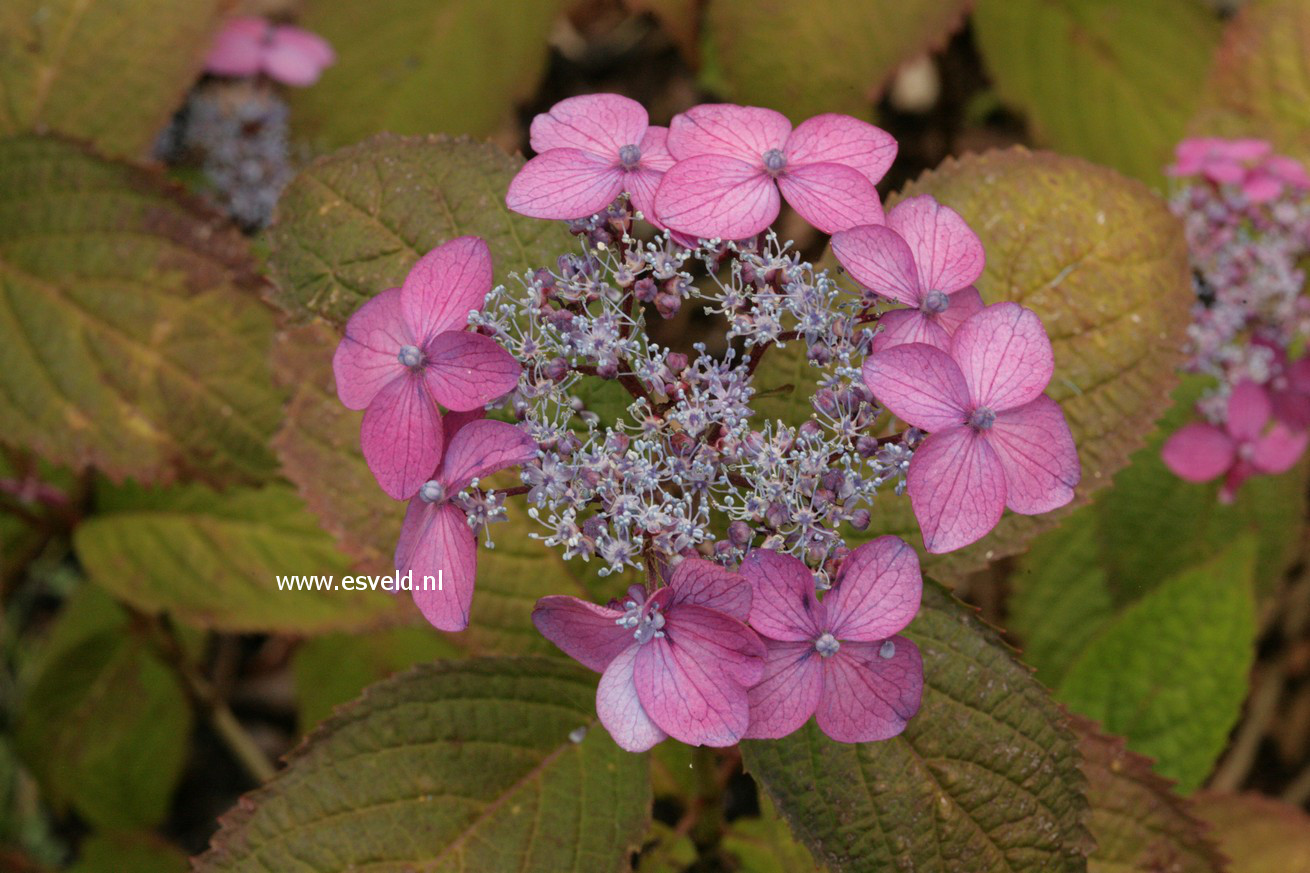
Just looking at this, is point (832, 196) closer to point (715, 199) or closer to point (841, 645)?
point (715, 199)

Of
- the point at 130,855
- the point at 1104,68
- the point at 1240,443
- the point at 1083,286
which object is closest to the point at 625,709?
the point at 1083,286

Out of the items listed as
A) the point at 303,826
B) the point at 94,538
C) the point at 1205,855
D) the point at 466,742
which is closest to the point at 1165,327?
the point at 1205,855

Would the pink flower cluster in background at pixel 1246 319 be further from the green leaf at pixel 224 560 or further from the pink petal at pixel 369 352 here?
the green leaf at pixel 224 560

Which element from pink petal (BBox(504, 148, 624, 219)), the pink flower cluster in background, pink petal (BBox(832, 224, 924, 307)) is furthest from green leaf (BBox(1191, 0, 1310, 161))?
pink petal (BBox(504, 148, 624, 219))

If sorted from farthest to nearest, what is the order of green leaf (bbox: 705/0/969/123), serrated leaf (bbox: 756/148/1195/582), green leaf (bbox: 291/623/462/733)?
green leaf (bbox: 291/623/462/733) < green leaf (bbox: 705/0/969/123) < serrated leaf (bbox: 756/148/1195/582)

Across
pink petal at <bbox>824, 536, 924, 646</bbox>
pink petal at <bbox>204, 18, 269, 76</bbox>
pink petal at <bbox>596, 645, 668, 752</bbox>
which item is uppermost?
pink petal at <bbox>204, 18, 269, 76</bbox>

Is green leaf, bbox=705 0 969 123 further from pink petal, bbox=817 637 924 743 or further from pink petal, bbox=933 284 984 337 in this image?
pink petal, bbox=817 637 924 743
